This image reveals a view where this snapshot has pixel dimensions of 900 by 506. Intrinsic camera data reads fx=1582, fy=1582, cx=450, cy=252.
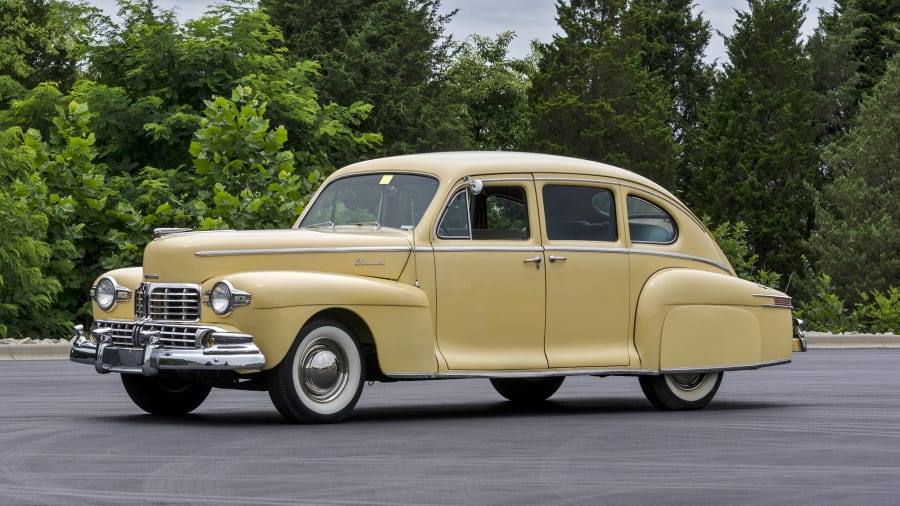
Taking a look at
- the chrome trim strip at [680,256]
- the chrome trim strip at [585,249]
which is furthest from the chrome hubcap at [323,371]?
the chrome trim strip at [680,256]

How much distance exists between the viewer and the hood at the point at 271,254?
11156 millimetres

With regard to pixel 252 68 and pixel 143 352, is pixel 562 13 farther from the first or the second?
pixel 143 352

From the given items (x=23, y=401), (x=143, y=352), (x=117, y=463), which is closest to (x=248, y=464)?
(x=117, y=463)

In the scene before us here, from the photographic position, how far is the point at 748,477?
8.56 m

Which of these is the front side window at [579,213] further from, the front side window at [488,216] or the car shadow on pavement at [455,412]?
the car shadow on pavement at [455,412]

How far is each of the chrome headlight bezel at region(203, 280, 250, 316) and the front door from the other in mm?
1643

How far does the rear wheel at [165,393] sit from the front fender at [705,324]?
139 inches

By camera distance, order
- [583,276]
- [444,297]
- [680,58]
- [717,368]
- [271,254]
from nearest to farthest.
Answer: [271,254] → [444,297] → [583,276] → [717,368] → [680,58]

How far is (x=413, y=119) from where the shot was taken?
65.9 meters

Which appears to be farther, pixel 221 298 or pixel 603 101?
pixel 603 101

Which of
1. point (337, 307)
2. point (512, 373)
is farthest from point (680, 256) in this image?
point (337, 307)

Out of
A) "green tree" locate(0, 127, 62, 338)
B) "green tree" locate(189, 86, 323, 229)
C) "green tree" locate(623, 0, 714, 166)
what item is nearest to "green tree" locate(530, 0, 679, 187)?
"green tree" locate(623, 0, 714, 166)

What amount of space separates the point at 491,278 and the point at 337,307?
1.48 metres

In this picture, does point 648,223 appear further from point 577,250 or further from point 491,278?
point 491,278
